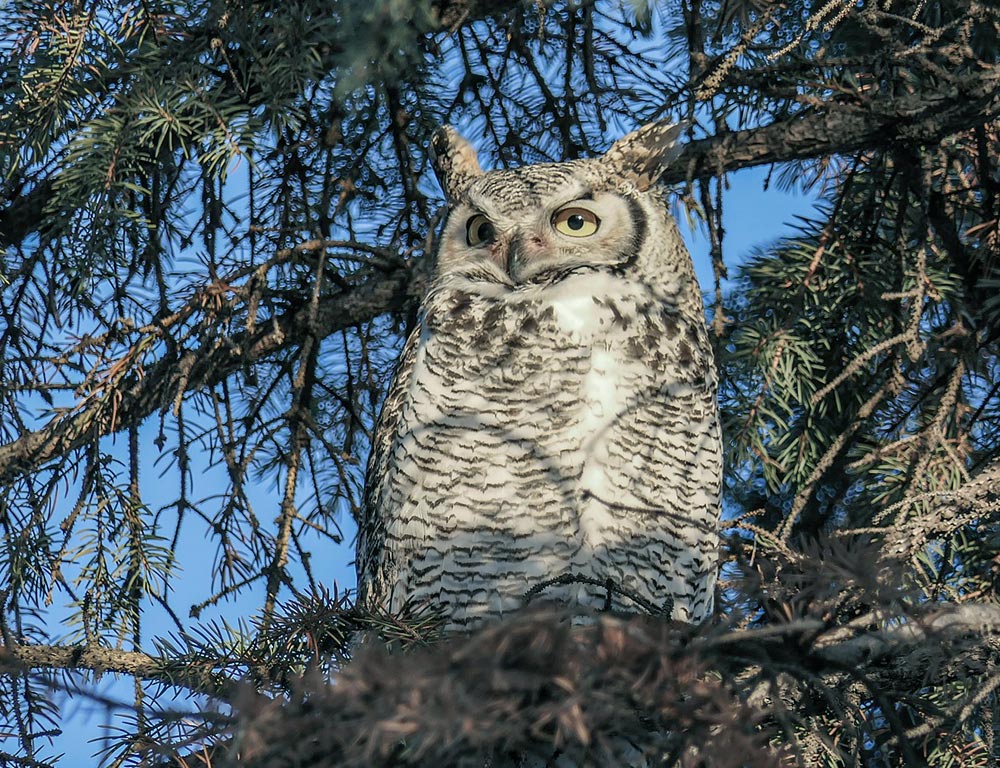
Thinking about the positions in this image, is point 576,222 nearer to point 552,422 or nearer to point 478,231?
point 478,231

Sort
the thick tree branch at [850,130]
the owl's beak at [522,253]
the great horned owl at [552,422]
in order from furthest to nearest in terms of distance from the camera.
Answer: the owl's beak at [522,253], the thick tree branch at [850,130], the great horned owl at [552,422]

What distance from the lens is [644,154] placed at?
2.38 m

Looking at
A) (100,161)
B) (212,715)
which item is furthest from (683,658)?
(100,161)

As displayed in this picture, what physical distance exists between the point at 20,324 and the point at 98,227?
0.55 meters

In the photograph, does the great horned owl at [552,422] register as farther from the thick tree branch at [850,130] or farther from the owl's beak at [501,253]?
the thick tree branch at [850,130]

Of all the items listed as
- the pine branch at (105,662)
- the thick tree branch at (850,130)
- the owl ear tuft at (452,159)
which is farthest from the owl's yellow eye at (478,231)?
the pine branch at (105,662)

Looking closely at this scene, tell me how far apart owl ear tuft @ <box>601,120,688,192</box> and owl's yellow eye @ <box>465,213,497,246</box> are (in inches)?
11.3

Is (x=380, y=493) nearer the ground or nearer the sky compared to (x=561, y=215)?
nearer the ground

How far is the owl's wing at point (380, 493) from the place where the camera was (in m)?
2.21

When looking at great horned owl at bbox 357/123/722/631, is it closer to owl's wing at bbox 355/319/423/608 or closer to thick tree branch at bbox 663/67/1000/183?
owl's wing at bbox 355/319/423/608

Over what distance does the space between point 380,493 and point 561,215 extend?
27.3 inches

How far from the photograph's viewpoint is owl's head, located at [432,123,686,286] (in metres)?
2.27

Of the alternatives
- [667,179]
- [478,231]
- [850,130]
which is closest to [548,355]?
[478,231]

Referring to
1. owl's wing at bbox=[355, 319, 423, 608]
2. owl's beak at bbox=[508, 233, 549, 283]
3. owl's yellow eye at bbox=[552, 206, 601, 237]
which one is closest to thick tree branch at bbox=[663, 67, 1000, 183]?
owl's yellow eye at bbox=[552, 206, 601, 237]
